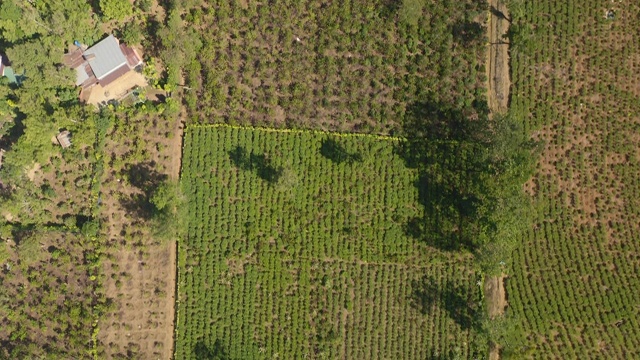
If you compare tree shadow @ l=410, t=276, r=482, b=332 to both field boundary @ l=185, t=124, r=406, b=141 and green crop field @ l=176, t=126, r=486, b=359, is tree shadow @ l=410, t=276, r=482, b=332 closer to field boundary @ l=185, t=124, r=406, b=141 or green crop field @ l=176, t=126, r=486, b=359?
green crop field @ l=176, t=126, r=486, b=359

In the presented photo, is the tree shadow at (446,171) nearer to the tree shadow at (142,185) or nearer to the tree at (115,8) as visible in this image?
the tree shadow at (142,185)

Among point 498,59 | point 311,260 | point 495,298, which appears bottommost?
point 495,298

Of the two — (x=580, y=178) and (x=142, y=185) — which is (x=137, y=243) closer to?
(x=142, y=185)

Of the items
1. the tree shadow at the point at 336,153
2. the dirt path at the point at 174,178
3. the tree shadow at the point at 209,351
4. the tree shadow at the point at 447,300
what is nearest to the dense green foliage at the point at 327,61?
the tree shadow at the point at 336,153

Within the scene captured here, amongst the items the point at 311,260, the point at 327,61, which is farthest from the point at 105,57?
the point at 311,260

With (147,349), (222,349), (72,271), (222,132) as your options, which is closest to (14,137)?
(72,271)

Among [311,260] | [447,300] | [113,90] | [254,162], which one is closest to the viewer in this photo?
[447,300]
